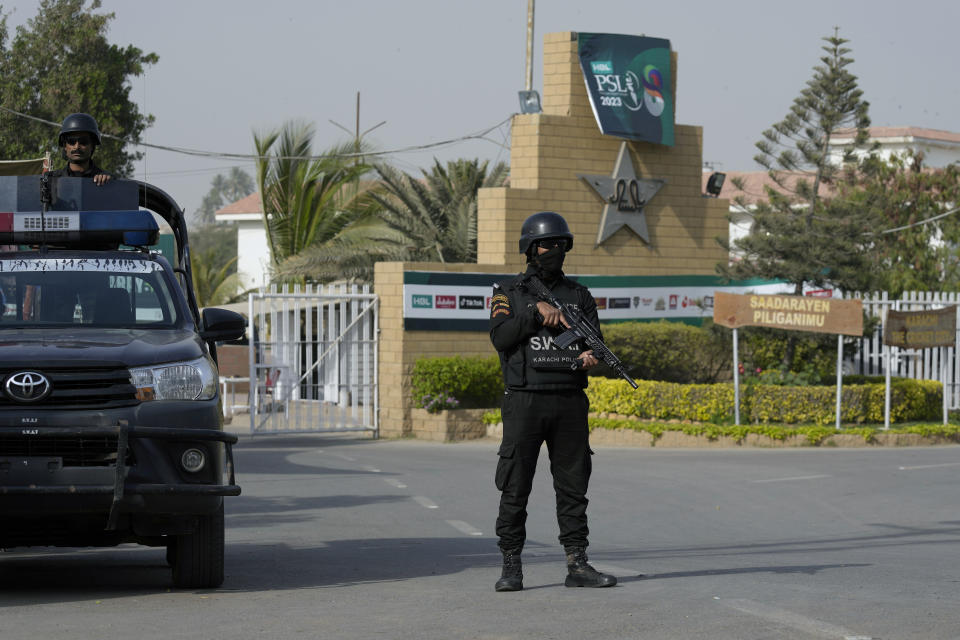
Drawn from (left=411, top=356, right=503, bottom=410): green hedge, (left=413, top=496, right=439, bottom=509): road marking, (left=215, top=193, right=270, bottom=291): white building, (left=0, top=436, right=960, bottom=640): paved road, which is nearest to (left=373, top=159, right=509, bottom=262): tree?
(left=411, top=356, right=503, bottom=410): green hedge

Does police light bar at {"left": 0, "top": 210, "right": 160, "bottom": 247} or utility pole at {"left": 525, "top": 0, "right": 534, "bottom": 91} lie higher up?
utility pole at {"left": 525, "top": 0, "right": 534, "bottom": 91}

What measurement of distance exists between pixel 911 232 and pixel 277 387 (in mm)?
18283

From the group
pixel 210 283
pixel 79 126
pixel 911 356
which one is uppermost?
pixel 210 283

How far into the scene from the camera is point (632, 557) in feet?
30.0

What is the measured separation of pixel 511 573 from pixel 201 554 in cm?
166

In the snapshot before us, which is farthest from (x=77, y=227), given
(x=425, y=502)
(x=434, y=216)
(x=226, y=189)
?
(x=226, y=189)

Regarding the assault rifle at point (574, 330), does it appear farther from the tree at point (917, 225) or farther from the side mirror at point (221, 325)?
the tree at point (917, 225)

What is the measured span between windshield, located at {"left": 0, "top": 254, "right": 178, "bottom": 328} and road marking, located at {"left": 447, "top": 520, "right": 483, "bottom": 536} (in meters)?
3.82

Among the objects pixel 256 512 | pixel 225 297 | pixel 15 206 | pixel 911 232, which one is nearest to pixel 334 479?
pixel 256 512

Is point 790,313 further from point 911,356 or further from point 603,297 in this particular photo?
point 603,297

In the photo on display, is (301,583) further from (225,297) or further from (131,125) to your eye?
(225,297)

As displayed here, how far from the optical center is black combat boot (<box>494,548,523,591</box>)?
709 centimetres

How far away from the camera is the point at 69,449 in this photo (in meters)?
6.51

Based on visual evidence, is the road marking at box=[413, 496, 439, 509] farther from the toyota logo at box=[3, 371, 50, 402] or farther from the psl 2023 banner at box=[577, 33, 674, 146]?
the psl 2023 banner at box=[577, 33, 674, 146]
